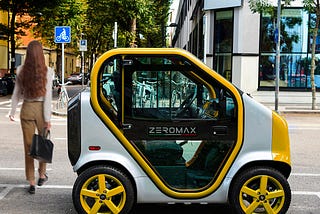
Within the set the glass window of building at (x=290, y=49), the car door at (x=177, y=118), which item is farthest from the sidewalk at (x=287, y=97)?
the car door at (x=177, y=118)

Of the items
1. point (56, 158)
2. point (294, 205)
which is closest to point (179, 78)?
point (294, 205)

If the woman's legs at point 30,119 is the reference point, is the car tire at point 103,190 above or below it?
below

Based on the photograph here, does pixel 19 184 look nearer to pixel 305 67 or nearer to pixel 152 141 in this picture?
pixel 152 141

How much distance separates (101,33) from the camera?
4184 cm

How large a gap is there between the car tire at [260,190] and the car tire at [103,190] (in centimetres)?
102

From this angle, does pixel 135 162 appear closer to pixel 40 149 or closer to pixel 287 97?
pixel 40 149

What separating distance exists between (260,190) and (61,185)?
9.47ft

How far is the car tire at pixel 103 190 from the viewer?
4652mm

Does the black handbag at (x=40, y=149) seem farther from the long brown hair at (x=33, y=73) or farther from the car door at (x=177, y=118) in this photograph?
the car door at (x=177, y=118)

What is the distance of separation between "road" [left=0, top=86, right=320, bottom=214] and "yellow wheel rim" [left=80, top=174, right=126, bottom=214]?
59 cm

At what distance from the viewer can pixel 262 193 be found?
469 centimetres

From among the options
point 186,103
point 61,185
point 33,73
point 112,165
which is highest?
point 33,73

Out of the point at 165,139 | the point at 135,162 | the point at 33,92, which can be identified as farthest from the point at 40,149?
the point at 165,139

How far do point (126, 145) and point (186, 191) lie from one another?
73 cm
